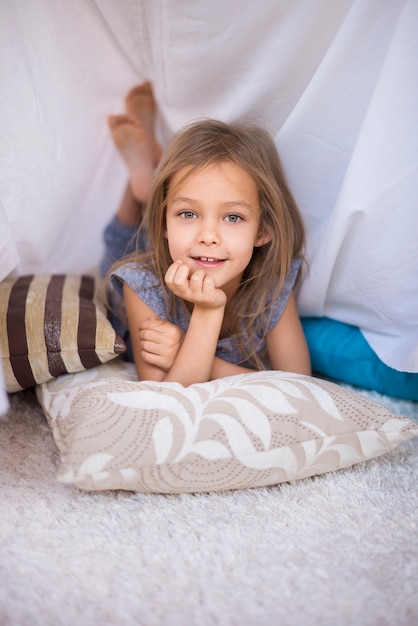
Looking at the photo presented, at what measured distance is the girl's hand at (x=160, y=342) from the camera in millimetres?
1201

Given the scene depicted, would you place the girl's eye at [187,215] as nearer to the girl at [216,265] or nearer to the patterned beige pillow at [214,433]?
the girl at [216,265]

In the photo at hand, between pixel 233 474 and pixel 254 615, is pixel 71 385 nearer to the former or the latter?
pixel 233 474

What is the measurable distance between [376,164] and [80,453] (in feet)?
2.38

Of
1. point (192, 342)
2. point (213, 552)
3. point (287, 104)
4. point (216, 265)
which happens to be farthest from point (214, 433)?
point (287, 104)

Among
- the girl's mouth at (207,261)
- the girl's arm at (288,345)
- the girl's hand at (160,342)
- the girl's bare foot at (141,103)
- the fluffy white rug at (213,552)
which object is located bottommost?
the fluffy white rug at (213,552)

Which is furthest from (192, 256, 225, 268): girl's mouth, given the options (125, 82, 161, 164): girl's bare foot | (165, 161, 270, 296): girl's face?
(125, 82, 161, 164): girl's bare foot

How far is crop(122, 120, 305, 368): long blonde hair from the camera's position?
47.7 inches

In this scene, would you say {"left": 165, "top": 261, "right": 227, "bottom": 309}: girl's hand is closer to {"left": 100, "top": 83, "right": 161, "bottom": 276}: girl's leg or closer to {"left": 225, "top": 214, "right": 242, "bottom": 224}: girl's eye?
{"left": 225, "top": 214, "right": 242, "bottom": 224}: girl's eye

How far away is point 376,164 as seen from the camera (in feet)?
3.66

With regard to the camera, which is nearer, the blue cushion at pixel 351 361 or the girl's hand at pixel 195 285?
the girl's hand at pixel 195 285

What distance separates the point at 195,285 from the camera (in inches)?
44.9

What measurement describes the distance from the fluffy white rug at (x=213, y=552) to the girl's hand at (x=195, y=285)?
37cm

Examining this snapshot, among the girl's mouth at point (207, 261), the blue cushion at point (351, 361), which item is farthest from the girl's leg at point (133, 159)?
the blue cushion at point (351, 361)

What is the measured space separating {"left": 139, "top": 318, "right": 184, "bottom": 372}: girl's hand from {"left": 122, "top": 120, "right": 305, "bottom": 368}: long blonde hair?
2.2 inches
